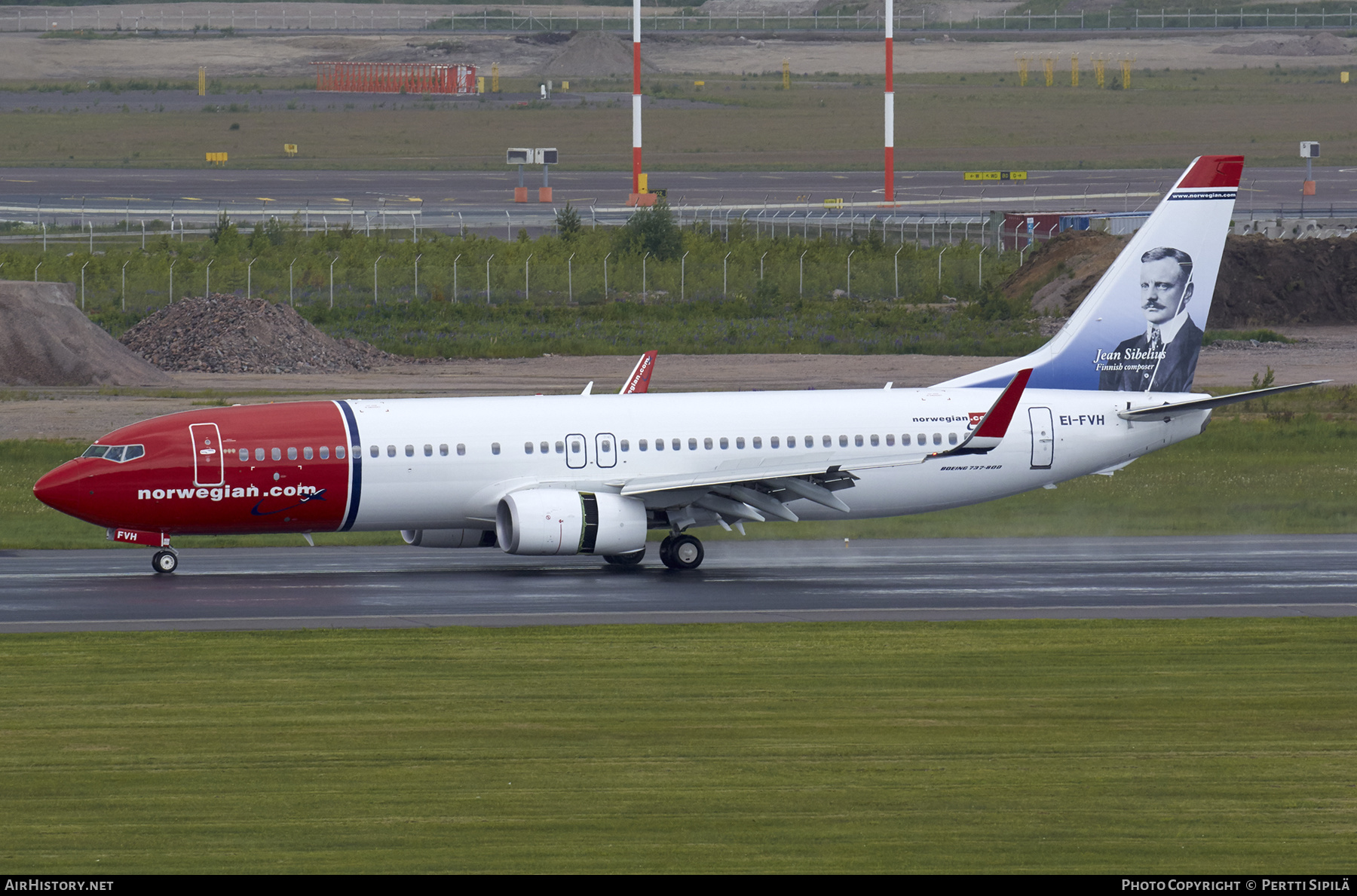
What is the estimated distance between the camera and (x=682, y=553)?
3928cm

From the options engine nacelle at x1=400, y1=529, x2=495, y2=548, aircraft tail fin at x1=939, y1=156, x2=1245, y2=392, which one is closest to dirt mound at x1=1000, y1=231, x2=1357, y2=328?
aircraft tail fin at x1=939, y1=156, x2=1245, y2=392

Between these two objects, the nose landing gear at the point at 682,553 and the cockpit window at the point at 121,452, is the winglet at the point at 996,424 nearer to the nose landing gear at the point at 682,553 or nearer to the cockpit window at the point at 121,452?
the nose landing gear at the point at 682,553

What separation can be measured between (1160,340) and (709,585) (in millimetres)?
13617

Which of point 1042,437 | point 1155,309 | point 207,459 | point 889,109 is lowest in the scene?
point 1042,437

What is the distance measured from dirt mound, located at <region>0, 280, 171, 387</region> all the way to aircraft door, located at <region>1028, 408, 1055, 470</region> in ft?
127

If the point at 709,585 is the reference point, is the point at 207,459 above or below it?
above

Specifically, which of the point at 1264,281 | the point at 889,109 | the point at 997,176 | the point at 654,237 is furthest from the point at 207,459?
the point at 997,176

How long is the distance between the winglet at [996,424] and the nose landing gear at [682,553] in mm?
6074

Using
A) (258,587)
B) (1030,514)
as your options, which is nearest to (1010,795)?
(258,587)

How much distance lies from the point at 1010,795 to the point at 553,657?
10396 millimetres

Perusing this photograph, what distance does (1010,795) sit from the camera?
64.9 feet

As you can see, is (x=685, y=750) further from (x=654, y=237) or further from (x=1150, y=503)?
(x=654, y=237)

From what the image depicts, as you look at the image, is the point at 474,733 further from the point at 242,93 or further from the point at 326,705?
the point at 242,93

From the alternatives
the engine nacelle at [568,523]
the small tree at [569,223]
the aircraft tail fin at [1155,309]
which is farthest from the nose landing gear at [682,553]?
the small tree at [569,223]
